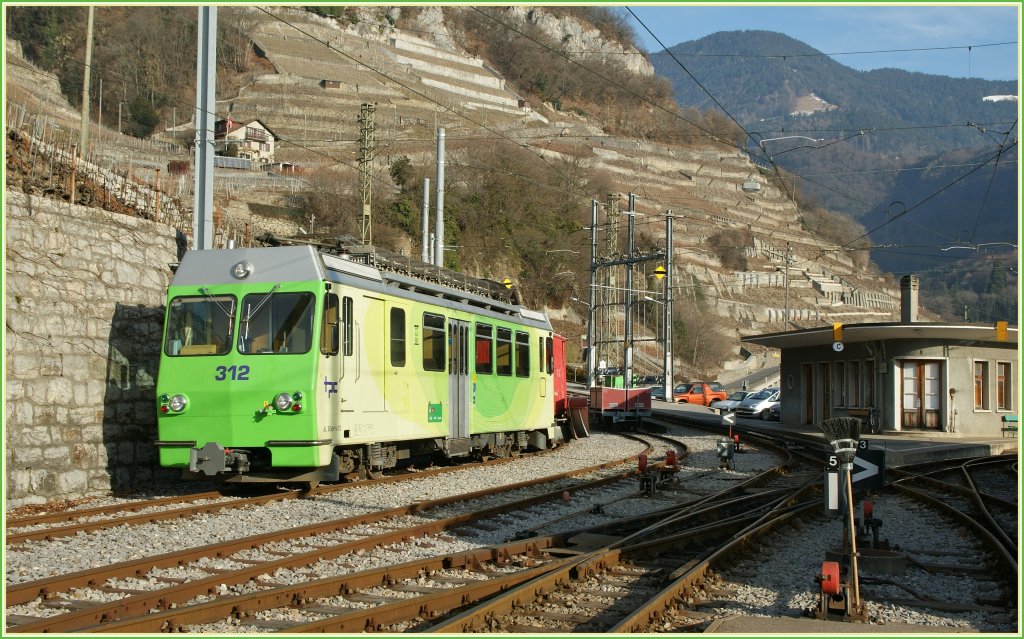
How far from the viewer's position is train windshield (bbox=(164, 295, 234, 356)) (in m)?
13.3

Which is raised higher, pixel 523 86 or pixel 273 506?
pixel 523 86

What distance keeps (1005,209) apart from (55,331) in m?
210

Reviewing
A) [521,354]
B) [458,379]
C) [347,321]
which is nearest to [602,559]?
[347,321]

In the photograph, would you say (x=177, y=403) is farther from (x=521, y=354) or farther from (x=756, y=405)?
(x=756, y=405)

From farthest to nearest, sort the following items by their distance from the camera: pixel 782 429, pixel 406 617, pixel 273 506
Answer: pixel 782 429, pixel 273 506, pixel 406 617

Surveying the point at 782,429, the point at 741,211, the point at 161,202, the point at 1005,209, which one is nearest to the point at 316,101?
the point at 741,211

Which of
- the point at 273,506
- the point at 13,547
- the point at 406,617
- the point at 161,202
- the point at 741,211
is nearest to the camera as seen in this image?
the point at 406,617

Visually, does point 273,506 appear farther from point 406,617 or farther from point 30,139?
point 30,139

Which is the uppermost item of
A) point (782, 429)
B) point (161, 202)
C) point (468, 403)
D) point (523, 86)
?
point (523, 86)

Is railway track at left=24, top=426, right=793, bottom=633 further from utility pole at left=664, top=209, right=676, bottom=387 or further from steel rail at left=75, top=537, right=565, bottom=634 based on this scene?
utility pole at left=664, top=209, right=676, bottom=387

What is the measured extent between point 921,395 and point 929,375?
2.08ft

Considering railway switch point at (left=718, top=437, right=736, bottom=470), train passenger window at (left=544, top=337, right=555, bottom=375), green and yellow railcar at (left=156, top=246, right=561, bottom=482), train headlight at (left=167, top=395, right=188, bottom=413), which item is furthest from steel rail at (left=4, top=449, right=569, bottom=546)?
train passenger window at (left=544, top=337, right=555, bottom=375)

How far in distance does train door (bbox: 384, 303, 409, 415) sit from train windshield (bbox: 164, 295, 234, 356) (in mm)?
2555

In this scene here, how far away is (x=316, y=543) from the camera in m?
9.96
